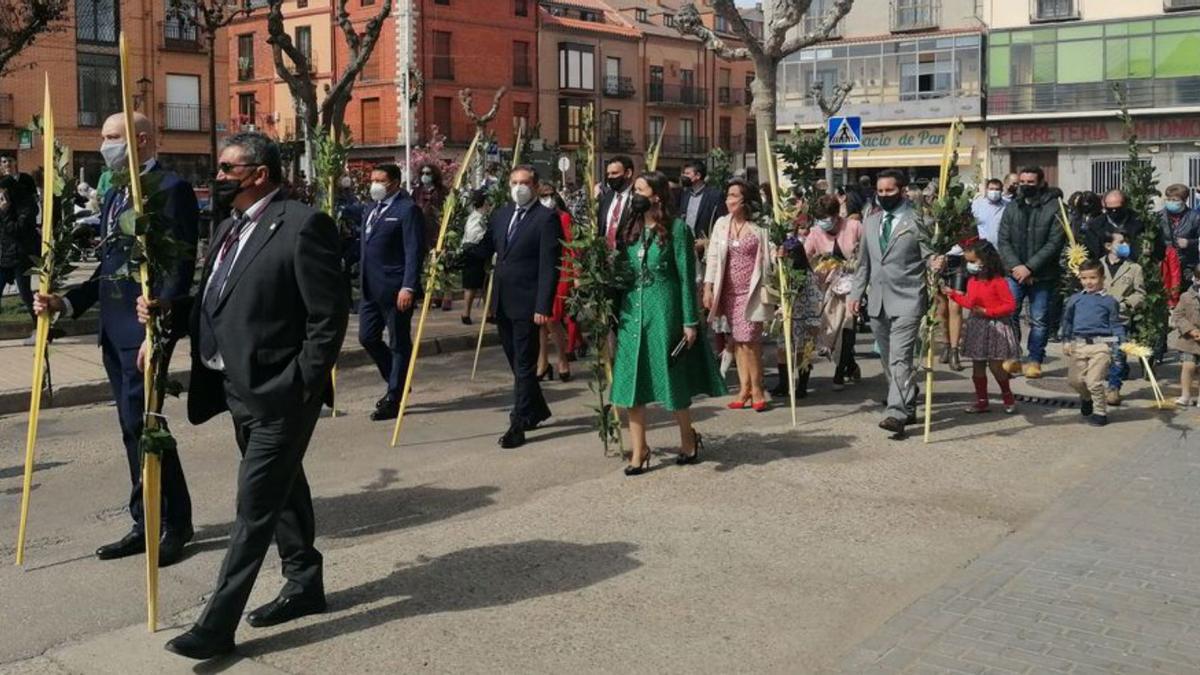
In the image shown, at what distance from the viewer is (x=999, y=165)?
4738 cm

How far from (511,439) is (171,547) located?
3003 mm

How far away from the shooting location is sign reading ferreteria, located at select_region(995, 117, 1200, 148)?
43531 millimetres

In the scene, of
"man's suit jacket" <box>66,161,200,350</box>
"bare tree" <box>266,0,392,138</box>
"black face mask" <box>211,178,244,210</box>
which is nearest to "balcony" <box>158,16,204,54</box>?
"bare tree" <box>266,0,392,138</box>

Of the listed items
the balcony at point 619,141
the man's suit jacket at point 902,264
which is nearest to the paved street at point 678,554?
the man's suit jacket at point 902,264

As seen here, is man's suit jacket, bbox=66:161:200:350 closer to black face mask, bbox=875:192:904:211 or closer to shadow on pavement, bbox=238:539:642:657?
shadow on pavement, bbox=238:539:642:657

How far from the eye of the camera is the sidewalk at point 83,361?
1043cm

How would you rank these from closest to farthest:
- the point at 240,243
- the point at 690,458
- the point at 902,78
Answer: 1. the point at 240,243
2. the point at 690,458
3. the point at 902,78

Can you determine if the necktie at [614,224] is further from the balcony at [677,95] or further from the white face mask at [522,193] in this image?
the balcony at [677,95]

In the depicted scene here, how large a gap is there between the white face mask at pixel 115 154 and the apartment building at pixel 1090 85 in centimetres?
4181

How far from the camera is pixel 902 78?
48.7 meters

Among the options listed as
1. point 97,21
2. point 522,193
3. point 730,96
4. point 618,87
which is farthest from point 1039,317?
point 730,96

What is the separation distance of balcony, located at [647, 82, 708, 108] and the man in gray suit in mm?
62133

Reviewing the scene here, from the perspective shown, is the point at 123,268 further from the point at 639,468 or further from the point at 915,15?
the point at 915,15

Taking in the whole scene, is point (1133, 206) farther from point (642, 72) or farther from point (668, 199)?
point (642, 72)
